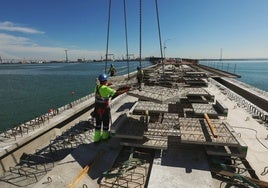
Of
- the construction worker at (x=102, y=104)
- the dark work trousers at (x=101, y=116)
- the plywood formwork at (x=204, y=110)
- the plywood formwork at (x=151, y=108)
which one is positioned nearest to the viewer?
the construction worker at (x=102, y=104)

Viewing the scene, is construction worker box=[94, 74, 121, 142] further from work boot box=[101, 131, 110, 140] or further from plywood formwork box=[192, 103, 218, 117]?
plywood formwork box=[192, 103, 218, 117]

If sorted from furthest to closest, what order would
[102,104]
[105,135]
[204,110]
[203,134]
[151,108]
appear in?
1. [204,110]
2. [151,108]
3. [105,135]
4. [102,104]
5. [203,134]

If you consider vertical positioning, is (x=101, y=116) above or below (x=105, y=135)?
above

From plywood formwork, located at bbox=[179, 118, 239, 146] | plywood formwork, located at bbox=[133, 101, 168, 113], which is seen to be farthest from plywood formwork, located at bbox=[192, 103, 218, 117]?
plywood formwork, located at bbox=[133, 101, 168, 113]

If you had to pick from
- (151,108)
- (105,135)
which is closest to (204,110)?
(151,108)

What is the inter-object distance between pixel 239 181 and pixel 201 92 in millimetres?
5699

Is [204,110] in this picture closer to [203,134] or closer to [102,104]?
[203,134]

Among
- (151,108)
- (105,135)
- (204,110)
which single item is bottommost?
(105,135)

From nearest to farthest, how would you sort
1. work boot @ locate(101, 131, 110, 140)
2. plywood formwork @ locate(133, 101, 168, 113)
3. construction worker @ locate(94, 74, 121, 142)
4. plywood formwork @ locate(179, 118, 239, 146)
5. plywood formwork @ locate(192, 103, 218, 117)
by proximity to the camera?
plywood formwork @ locate(179, 118, 239, 146) → construction worker @ locate(94, 74, 121, 142) → work boot @ locate(101, 131, 110, 140) → plywood formwork @ locate(133, 101, 168, 113) → plywood formwork @ locate(192, 103, 218, 117)

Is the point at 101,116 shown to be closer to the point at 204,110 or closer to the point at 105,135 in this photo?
the point at 105,135

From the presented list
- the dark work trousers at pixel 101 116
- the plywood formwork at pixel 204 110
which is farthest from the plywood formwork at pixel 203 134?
the dark work trousers at pixel 101 116

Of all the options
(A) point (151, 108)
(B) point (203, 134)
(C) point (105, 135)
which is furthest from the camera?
(A) point (151, 108)

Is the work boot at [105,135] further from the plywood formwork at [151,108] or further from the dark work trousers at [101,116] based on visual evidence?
the plywood formwork at [151,108]

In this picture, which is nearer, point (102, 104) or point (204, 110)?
point (102, 104)
